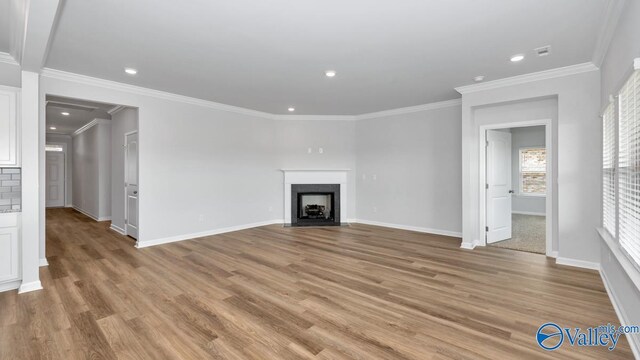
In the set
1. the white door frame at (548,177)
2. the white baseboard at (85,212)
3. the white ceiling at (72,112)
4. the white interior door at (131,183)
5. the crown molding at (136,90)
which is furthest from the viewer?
the white baseboard at (85,212)

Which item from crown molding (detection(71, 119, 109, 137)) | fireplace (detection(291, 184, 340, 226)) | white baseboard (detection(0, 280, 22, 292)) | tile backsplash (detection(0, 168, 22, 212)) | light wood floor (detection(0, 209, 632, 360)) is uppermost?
crown molding (detection(71, 119, 109, 137))

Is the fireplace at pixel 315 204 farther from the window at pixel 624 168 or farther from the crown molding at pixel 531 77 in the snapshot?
the window at pixel 624 168

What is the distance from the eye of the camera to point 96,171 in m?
7.51

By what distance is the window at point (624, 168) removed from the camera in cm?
207

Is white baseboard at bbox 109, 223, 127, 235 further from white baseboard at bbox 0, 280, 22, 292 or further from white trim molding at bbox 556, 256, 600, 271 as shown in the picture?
white trim molding at bbox 556, 256, 600, 271

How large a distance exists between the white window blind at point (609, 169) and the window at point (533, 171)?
19.5 feet

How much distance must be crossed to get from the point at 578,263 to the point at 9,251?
6714mm

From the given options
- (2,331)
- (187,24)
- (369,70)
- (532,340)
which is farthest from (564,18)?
(2,331)

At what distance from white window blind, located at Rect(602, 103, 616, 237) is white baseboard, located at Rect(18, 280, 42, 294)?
19.8 feet

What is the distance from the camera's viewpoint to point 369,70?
386 cm

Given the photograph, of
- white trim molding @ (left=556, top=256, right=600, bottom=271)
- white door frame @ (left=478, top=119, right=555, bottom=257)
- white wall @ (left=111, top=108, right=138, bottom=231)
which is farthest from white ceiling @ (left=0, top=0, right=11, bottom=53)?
white trim molding @ (left=556, top=256, right=600, bottom=271)

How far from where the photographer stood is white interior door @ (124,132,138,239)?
5254 mm

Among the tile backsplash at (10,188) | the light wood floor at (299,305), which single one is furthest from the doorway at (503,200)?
the tile backsplash at (10,188)

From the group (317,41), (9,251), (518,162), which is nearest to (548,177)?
(317,41)
